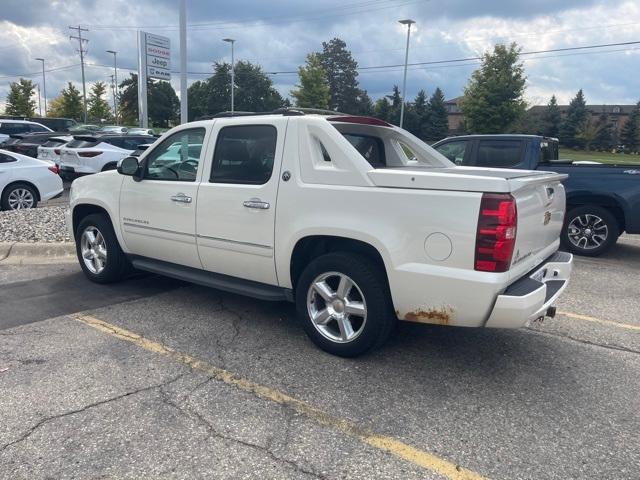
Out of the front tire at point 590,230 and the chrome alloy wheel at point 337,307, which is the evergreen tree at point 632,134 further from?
the chrome alloy wheel at point 337,307

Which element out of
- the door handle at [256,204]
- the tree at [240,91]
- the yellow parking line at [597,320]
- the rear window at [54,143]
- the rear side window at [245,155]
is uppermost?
the tree at [240,91]

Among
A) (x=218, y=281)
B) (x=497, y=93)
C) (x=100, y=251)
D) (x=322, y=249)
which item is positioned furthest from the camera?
(x=497, y=93)

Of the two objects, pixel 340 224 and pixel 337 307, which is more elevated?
pixel 340 224

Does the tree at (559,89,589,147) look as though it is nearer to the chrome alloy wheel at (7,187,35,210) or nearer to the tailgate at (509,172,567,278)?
the chrome alloy wheel at (7,187,35,210)

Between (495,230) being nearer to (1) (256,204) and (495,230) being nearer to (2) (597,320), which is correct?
(1) (256,204)

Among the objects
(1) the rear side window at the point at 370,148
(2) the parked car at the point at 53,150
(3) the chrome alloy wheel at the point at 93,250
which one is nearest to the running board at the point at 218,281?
(3) the chrome alloy wheel at the point at 93,250

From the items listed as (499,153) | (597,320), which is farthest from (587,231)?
(597,320)

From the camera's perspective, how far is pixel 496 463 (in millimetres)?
2775

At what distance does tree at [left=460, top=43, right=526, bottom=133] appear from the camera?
32.0 meters

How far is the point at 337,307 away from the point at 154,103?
89095mm

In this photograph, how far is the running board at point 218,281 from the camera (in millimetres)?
4332

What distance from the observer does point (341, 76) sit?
278 feet

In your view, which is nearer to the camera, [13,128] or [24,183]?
[24,183]

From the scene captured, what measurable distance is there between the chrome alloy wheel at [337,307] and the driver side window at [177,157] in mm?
1636
